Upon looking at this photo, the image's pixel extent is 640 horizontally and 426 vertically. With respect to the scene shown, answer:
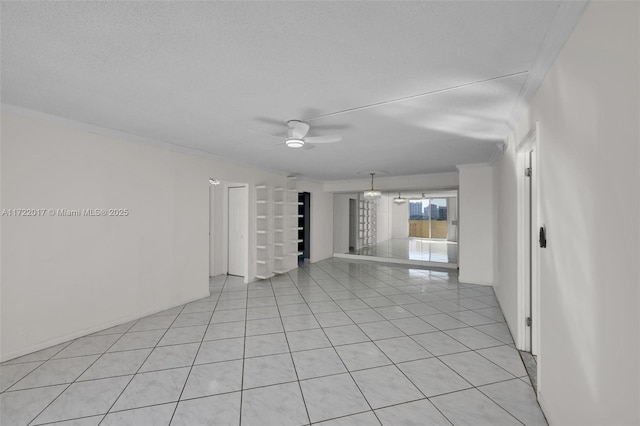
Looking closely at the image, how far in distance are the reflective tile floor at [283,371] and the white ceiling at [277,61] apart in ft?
7.95

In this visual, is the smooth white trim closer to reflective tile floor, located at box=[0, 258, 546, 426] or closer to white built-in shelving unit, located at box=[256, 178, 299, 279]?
reflective tile floor, located at box=[0, 258, 546, 426]

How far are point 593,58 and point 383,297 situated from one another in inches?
160

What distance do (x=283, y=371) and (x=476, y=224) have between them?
15.5 ft

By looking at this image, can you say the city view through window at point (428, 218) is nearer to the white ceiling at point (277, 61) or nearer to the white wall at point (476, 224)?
the white wall at point (476, 224)

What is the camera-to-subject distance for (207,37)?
1.55 metres

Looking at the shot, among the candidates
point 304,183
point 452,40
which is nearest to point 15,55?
point 452,40

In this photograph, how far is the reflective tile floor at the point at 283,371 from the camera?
190 centimetres

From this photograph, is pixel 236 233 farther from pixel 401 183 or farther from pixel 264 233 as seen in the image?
pixel 401 183

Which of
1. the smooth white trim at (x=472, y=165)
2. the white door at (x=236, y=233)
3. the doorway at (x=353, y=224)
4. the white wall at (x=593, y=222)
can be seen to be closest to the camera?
the white wall at (x=593, y=222)

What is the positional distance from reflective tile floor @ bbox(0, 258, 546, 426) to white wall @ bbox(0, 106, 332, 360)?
0.97ft

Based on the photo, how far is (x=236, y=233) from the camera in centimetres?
618

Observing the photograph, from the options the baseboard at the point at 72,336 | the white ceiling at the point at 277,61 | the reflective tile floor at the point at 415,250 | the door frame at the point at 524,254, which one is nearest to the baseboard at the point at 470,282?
the reflective tile floor at the point at 415,250

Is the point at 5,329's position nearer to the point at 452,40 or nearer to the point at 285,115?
the point at 285,115

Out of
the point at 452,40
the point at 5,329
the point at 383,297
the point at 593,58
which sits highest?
the point at 452,40
